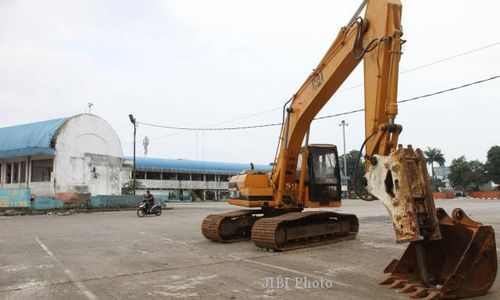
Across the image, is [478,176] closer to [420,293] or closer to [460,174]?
[460,174]

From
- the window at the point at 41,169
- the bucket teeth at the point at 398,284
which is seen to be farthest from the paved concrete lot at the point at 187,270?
the window at the point at 41,169

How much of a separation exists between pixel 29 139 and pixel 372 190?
34.7 metres

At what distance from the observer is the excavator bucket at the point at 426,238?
5965 millimetres

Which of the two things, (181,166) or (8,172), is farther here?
(181,166)

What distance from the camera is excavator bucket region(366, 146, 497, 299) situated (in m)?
5.96

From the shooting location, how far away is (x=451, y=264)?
6500 mm

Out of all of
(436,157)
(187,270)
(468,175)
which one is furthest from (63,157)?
(436,157)

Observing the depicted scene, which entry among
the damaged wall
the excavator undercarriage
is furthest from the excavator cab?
the damaged wall

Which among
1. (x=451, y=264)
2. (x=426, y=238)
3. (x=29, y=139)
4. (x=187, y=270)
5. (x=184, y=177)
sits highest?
(x=29, y=139)

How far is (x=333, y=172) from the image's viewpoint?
40.7 feet

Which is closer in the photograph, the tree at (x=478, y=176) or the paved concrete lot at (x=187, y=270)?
the paved concrete lot at (x=187, y=270)

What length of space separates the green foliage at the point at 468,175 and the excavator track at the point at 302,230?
287 ft

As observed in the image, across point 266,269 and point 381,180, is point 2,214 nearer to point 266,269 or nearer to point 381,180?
point 266,269

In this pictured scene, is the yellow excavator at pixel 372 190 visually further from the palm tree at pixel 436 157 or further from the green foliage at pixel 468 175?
the palm tree at pixel 436 157
